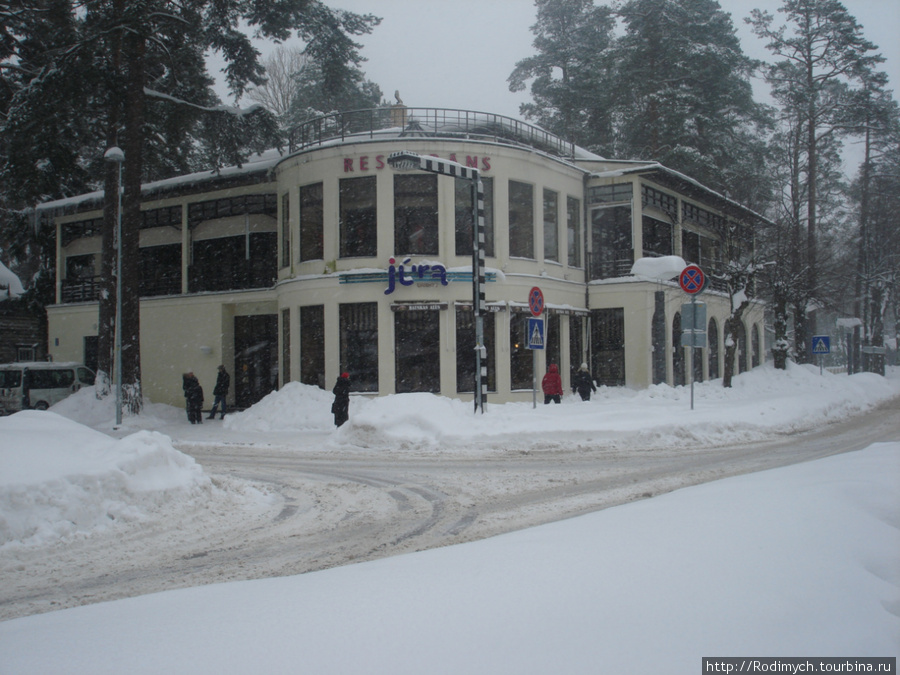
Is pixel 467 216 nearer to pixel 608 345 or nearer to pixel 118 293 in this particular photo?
pixel 608 345

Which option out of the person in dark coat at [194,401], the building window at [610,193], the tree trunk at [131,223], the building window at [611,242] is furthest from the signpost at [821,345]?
the tree trunk at [131,223]

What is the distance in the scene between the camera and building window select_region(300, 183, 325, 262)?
22.3 m

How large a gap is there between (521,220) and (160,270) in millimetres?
15101

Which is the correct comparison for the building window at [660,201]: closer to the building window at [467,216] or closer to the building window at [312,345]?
the building window at [467,216]

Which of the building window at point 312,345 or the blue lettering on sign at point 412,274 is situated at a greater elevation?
the blue lettering on sign at point 412,274

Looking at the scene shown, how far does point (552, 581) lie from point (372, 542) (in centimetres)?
319

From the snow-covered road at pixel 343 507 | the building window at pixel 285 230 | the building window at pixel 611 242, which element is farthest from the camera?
the building window at pixel 611 242

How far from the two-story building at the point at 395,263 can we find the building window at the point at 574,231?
2.2 inches

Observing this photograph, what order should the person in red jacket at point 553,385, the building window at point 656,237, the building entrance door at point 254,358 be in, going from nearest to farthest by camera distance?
the person in red jacket at point 553,385 < the building entrance door at point 254,358 < the building window at point 656,237

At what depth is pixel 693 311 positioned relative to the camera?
17.0 meters

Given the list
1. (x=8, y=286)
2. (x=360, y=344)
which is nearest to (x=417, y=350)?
(x=360, y=344)

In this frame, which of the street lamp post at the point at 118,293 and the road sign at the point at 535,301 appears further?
the street lamp post at the point at 118,293

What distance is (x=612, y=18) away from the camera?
146ft

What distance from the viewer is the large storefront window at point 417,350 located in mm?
21406
